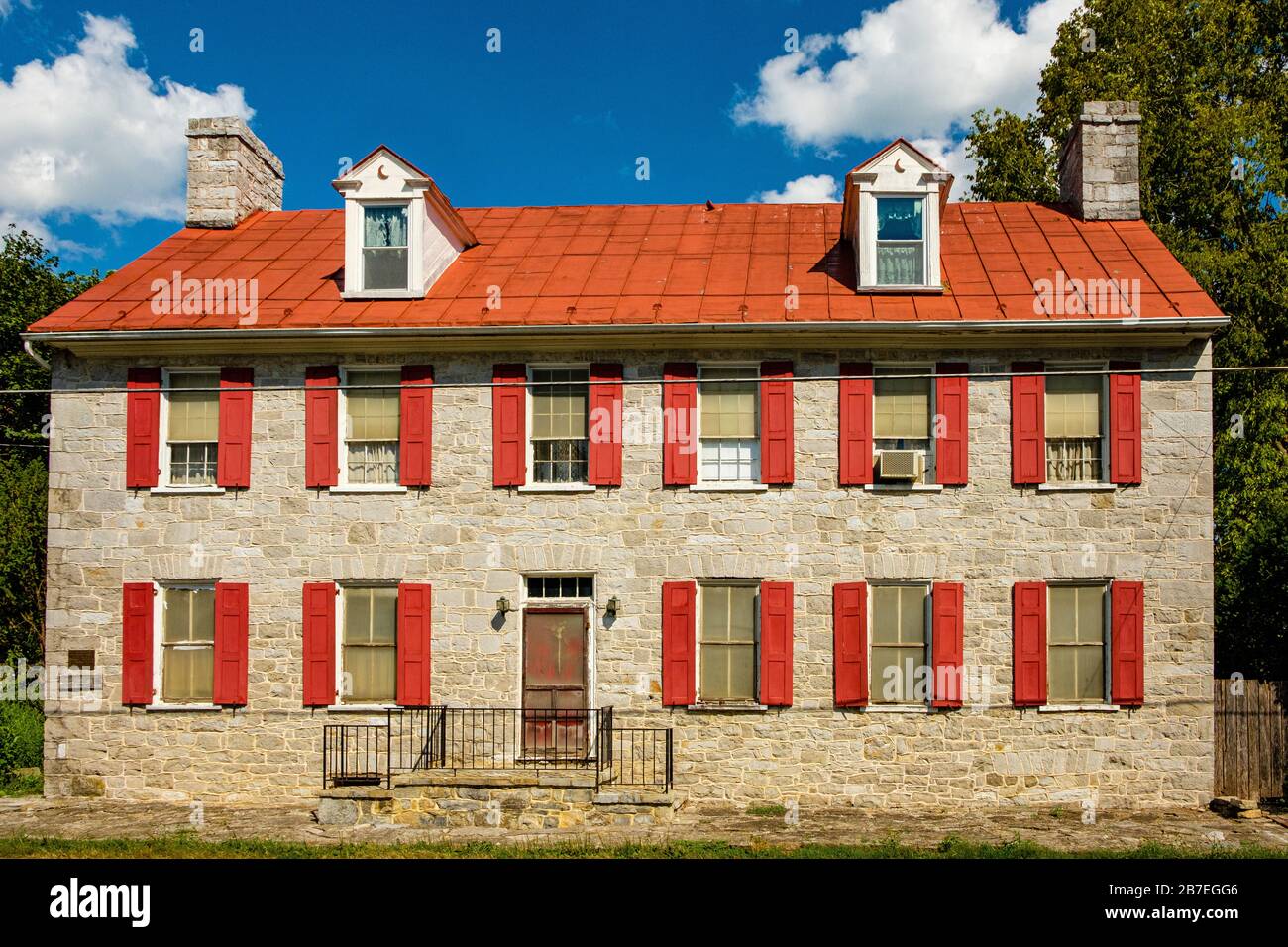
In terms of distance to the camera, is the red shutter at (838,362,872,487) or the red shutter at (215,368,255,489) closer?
the red shutter at (838,362,872,487)

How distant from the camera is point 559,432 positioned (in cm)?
1407

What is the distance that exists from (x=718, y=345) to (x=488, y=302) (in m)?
3.33

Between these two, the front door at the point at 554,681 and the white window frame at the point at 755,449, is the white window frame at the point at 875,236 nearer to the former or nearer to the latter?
the white window frame at the point at 755,449

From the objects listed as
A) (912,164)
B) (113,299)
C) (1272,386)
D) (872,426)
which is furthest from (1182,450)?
Result: (113,299)

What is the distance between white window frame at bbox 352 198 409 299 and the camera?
572 inches

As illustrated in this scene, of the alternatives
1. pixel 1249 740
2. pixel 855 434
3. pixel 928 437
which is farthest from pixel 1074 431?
pixel 1249 740

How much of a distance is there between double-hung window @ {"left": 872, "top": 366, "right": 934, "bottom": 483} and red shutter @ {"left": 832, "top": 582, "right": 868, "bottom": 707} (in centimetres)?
188

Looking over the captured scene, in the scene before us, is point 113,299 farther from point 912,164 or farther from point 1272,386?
point 1272,386

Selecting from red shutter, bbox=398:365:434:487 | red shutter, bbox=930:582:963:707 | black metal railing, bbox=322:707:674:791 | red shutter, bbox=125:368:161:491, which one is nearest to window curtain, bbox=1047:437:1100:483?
red shutter, bbox=930:582:963:707

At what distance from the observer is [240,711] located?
45.2ft

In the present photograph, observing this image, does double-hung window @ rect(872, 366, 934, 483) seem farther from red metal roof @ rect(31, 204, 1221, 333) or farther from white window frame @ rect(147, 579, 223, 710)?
white window frame @ rect(147, 579, 223, 710)

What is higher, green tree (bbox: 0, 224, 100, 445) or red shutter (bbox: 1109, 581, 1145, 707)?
green tree (bbox: 0, 224, 100, 445)

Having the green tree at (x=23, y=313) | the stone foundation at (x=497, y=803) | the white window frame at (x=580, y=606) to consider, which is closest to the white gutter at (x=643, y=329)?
the white window frame at (x=580, y=606)
